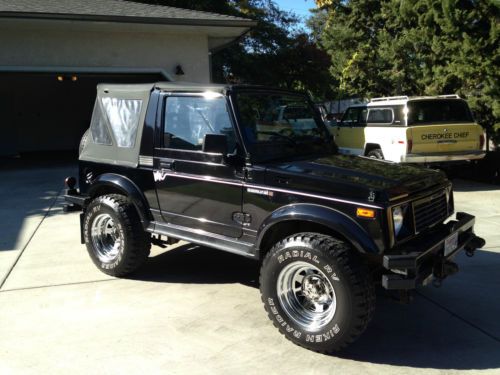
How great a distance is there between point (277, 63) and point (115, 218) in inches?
937

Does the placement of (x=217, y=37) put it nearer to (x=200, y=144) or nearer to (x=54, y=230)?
(x=54, y=230)

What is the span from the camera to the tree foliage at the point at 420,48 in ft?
30.6

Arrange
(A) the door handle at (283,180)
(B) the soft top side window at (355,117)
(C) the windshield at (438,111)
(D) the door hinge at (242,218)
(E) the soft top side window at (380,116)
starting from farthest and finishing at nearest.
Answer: (B) the soft top side window at (355,117)
(E) the soft top side window at (380,116)
(C) the windshield at (438,111)
(D) the door hinge at (242,218)
(A) the door handle at (283,180)

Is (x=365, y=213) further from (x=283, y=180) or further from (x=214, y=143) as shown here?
(x=214, y=143)

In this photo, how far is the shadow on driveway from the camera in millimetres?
3287

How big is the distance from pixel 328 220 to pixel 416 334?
124cm

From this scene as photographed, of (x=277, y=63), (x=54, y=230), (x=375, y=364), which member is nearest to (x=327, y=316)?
(x=375, y=364)

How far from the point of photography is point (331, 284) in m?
3.29

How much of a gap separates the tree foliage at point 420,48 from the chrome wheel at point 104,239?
7.94 m

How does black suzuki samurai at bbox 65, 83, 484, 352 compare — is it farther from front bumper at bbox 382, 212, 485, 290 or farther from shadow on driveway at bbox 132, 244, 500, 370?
shadow on driveway at bbox 132, 244, 500, 370

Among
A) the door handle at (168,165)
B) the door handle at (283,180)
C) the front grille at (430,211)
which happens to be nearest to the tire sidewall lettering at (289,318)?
the door handle at (283,180)

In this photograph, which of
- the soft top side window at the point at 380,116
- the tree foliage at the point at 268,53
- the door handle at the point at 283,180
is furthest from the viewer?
the tree foliage at the point at 268,53

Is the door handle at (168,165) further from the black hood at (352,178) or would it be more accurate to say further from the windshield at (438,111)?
the windshield at (438,111)

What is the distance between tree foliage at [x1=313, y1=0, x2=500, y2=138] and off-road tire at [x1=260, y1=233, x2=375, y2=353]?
7708mm
